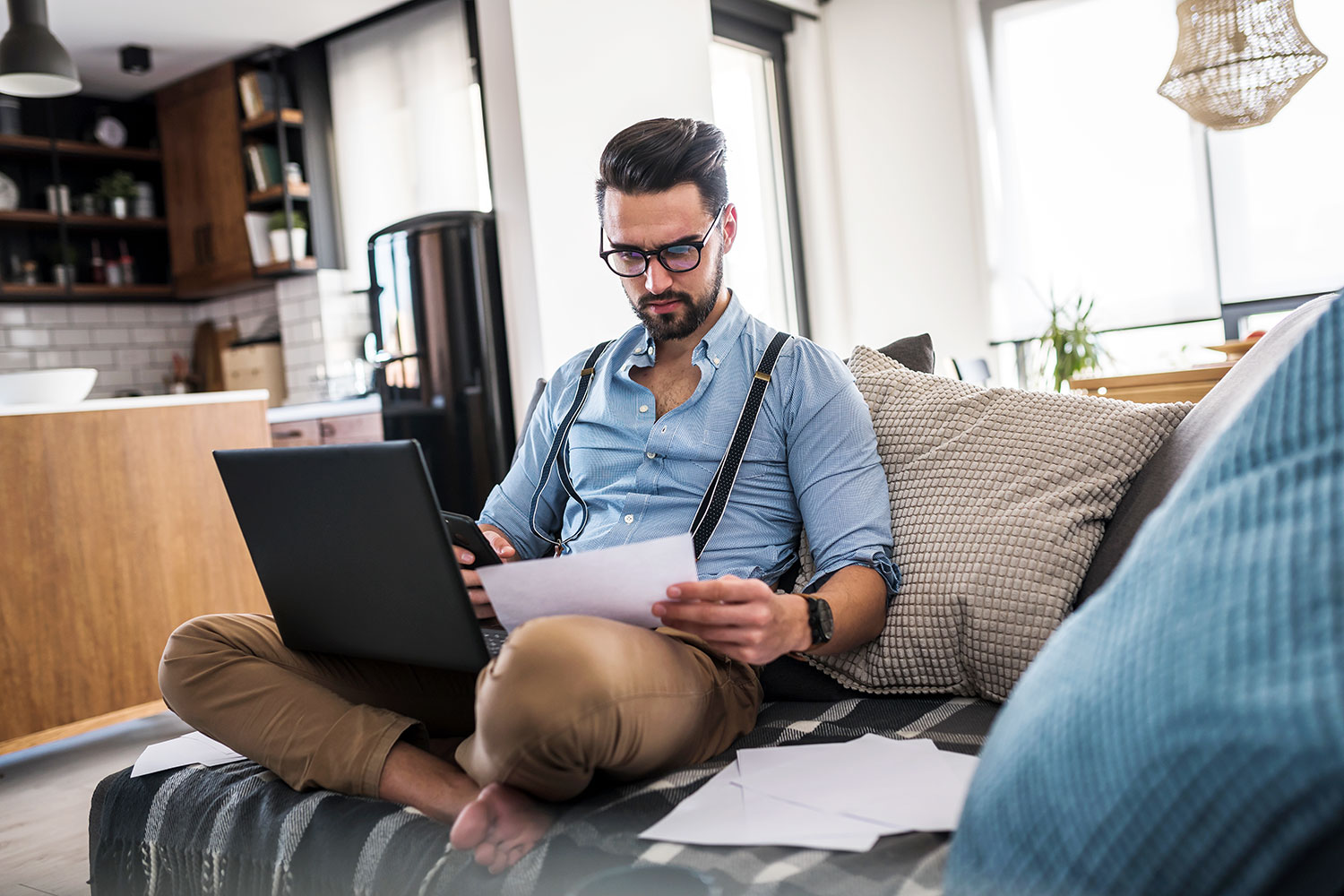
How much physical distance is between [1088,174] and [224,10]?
3.90 m

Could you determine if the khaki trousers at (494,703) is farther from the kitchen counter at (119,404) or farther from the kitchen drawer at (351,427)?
the kitchen drawer at (351,427)

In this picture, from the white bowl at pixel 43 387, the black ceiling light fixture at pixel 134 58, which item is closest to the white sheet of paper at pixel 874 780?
the white bowl at pixel 43 387

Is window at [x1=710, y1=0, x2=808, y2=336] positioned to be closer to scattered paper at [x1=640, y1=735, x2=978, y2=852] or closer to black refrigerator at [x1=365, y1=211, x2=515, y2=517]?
black refrigerator at [x1=365, y1=211, x2=515, y2=517]

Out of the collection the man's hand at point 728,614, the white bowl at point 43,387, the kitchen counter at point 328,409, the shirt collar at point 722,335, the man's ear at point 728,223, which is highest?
the man's ear at point 728,223

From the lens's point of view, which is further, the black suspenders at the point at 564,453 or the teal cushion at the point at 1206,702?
the black suspenders at the point at 564,453

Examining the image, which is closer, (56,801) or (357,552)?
(357,552)

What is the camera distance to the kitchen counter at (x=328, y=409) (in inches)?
173

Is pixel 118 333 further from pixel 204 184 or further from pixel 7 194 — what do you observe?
pixel 204 184

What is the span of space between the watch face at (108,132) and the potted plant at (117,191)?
0.54 ft

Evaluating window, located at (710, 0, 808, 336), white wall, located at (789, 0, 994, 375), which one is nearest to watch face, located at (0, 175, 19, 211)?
window, located at (710, 0, 808, 336)

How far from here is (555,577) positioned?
3.45ft

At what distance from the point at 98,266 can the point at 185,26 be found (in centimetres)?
147

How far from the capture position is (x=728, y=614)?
1104mm

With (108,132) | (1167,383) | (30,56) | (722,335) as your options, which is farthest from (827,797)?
(108,132)
